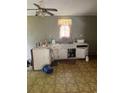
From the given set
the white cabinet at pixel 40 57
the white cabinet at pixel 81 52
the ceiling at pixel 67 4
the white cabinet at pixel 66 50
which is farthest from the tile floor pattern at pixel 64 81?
the ceiling at pixel 67 4

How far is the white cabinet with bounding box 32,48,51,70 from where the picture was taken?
20.2ft

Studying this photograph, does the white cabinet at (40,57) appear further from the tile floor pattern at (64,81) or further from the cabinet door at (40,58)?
the tile floor pattern at (64,81)

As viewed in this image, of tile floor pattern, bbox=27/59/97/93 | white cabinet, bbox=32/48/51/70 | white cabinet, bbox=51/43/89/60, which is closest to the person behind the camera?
tile floor pattern, bbox=27/59/97/93

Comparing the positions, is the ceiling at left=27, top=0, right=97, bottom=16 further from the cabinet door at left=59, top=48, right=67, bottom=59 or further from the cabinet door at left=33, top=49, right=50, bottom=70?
the cabinet door at left=59, top=48, right=67, bottom=59

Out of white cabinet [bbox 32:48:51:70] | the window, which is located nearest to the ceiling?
white cabinet [bbox 32:48:51:70]

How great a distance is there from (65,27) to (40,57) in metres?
3.00

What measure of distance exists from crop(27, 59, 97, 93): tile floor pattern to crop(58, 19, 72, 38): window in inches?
111

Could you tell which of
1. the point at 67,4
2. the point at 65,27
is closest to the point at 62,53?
the point at 65,27

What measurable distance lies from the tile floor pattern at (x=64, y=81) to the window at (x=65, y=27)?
9.21 feet
